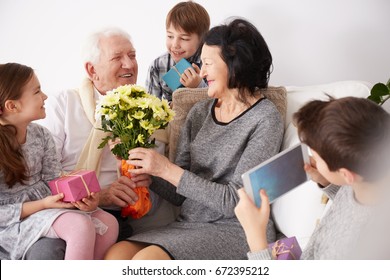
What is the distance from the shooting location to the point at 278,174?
1433mm

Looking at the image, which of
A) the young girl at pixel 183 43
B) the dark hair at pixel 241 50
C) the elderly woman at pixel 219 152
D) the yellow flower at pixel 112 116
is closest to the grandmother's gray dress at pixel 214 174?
the elderly woman at pixel 219 152

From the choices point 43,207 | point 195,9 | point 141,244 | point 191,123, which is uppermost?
point 195,9

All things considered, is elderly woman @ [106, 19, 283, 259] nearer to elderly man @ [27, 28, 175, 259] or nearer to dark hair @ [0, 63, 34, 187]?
elderly man @ [27, 28, 175, 259]

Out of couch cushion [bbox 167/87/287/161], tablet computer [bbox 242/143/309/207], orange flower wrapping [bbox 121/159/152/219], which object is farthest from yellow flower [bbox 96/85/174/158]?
tablet computer [bbox 242/143/309/207]

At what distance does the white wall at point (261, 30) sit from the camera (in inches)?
80.0

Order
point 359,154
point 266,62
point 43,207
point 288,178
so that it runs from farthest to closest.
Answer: point 266,62 → point 43,207 → point 288,178 → point 359,154

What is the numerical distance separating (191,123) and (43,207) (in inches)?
24.8

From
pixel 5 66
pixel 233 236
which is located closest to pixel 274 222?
pixel 233 236

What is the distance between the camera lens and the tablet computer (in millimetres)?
1395

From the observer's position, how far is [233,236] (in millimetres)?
1793

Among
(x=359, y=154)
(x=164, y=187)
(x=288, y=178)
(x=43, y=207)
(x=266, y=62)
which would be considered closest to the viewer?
(x=359, y=154)

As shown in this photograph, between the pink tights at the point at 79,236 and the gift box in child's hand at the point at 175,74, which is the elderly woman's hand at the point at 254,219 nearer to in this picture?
the pink tights at the point at 79,236

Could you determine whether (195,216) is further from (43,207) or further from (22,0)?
(22,0)

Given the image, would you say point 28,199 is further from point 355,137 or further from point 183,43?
point 355,137
